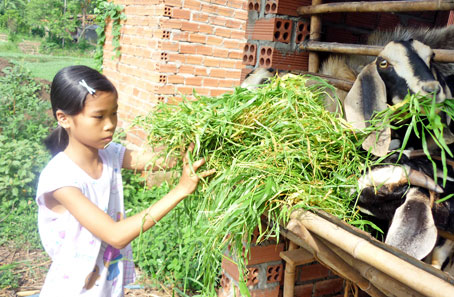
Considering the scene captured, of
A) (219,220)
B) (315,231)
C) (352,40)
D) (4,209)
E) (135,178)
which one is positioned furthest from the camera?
(135,178)

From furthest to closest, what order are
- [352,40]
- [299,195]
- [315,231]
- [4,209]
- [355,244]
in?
[4,209] < [352,40] < [299,195] < [315,231] < [355,244]

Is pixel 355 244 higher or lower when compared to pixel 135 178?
higher

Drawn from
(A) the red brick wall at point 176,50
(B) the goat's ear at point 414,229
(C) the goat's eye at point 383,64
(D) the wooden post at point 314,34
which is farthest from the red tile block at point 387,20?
(A) the red brick wall at point 176,50

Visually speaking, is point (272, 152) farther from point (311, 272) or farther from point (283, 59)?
point (311, 272)

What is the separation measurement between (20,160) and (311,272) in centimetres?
404

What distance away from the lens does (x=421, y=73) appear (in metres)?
1.31

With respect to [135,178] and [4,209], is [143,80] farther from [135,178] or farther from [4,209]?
[4,209]

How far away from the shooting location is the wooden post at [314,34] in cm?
201

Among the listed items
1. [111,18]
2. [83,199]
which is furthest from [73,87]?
[111,18]

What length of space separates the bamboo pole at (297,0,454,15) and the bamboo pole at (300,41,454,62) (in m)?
0.16

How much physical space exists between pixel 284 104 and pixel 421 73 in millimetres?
489

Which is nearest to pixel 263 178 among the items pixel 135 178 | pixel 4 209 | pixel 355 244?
pixel 355 244

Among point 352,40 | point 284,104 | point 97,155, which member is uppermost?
point 352,40

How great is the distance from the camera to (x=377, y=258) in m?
0.92
